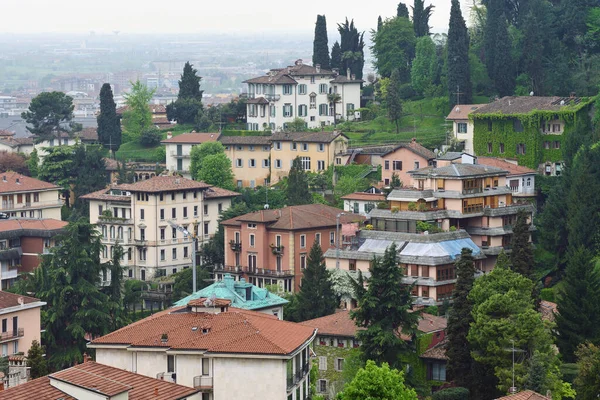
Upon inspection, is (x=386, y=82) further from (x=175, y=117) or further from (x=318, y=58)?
(x=175, y=117)

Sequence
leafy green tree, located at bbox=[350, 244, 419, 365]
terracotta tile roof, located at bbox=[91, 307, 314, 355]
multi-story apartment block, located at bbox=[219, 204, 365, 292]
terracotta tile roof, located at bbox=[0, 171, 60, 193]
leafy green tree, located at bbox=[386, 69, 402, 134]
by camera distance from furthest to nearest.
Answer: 1. terracotta tile roof, located at bbox=[0, 171, 60, 193]
2. leafy green tree, located at bbox=[386, 69, 402, 134]
3. multi-story apartment block, located at bbox=[219, 204, 365, 292]
4. leafy green tree, located at bbox=[350, 244, 419, 365]
5. terracotta tile roof, located at bbox=[91, 307, 314, 355]

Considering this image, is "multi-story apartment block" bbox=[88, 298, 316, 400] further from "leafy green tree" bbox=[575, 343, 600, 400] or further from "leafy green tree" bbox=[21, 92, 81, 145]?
"leafy green tree" bbox=[21, 92, 81, 145]

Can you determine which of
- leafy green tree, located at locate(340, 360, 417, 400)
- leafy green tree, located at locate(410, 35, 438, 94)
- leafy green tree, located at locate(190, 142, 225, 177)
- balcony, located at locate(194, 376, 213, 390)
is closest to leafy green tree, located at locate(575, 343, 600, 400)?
leafy green tree, located at locate(340, 360, 417, 400)

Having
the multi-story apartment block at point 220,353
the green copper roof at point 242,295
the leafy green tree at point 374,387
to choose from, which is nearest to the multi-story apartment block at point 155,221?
the green copper roof at point 242,295

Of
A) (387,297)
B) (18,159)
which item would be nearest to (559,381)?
(387,297)

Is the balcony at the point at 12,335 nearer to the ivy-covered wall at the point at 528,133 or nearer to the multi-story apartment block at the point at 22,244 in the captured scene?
the multi-story apartment block at the point at 22,244
